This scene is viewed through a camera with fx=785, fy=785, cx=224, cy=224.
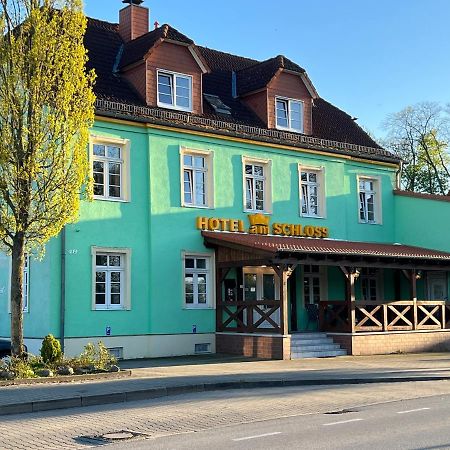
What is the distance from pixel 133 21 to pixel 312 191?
869 cm

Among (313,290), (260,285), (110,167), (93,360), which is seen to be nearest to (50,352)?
(93,360)

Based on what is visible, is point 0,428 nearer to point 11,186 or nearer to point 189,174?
point 11,186

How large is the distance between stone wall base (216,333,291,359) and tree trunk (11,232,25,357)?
25.1ft

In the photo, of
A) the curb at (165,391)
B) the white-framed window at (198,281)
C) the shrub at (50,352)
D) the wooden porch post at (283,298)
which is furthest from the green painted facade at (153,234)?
the curb at (165,391)

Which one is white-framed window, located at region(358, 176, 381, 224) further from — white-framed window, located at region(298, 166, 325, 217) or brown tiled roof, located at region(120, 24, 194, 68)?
brown tiled roof, located at region(120, 24, 194, 68)

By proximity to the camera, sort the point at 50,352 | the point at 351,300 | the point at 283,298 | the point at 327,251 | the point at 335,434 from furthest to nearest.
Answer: the point at 351,300
the point at 327,251
the point at 283,298
the point at 50,352
the point at 335,434

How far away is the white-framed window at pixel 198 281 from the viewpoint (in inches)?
957

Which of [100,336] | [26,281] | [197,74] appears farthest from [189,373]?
[197,74]

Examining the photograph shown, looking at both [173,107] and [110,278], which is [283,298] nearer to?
[110,278]

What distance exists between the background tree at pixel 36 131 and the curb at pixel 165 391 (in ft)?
13.4

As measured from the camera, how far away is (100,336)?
72.1 ft

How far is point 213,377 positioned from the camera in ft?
55.7

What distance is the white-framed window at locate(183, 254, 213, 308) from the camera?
24.3 meters

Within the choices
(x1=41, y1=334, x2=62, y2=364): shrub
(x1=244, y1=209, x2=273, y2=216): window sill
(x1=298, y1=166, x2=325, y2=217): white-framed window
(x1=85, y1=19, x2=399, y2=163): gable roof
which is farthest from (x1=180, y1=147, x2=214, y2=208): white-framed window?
(x1=41, y1=334, x2=62, y2=364): shrub
